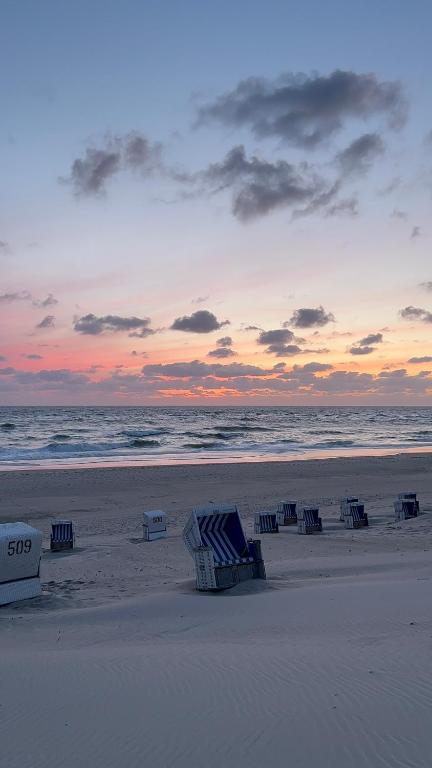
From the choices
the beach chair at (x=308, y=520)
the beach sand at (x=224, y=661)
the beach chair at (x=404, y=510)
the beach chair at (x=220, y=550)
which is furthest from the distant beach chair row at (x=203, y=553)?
the beach chair at (x=404, y=510)

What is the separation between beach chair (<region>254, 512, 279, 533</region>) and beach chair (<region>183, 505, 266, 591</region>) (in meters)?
5.49

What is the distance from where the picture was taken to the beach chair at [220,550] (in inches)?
382

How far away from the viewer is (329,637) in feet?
22.1

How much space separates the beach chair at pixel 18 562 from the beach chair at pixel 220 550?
2.40 metres

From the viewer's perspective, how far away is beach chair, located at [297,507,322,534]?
15594mm


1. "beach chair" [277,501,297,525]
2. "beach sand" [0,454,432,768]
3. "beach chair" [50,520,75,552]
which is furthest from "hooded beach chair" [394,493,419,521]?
"beach chair" [50,520,75,552]

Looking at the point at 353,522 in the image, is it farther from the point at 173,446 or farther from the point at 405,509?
the point at 173,446

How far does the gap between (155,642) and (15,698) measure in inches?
79.9

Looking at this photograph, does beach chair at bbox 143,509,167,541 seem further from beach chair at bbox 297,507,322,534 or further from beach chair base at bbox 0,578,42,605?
beach chair base at bbox 0,578,42,605

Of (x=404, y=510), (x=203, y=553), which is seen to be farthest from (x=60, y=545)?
(x=404, y=510)

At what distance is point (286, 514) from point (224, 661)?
1164cm

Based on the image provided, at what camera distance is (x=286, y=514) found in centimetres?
1747

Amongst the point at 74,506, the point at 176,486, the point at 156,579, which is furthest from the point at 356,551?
the point at 176,486

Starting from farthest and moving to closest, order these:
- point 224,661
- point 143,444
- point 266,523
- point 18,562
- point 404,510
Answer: point 143,444, point 404,510, point 266,523, point 18,562, point 224,661
